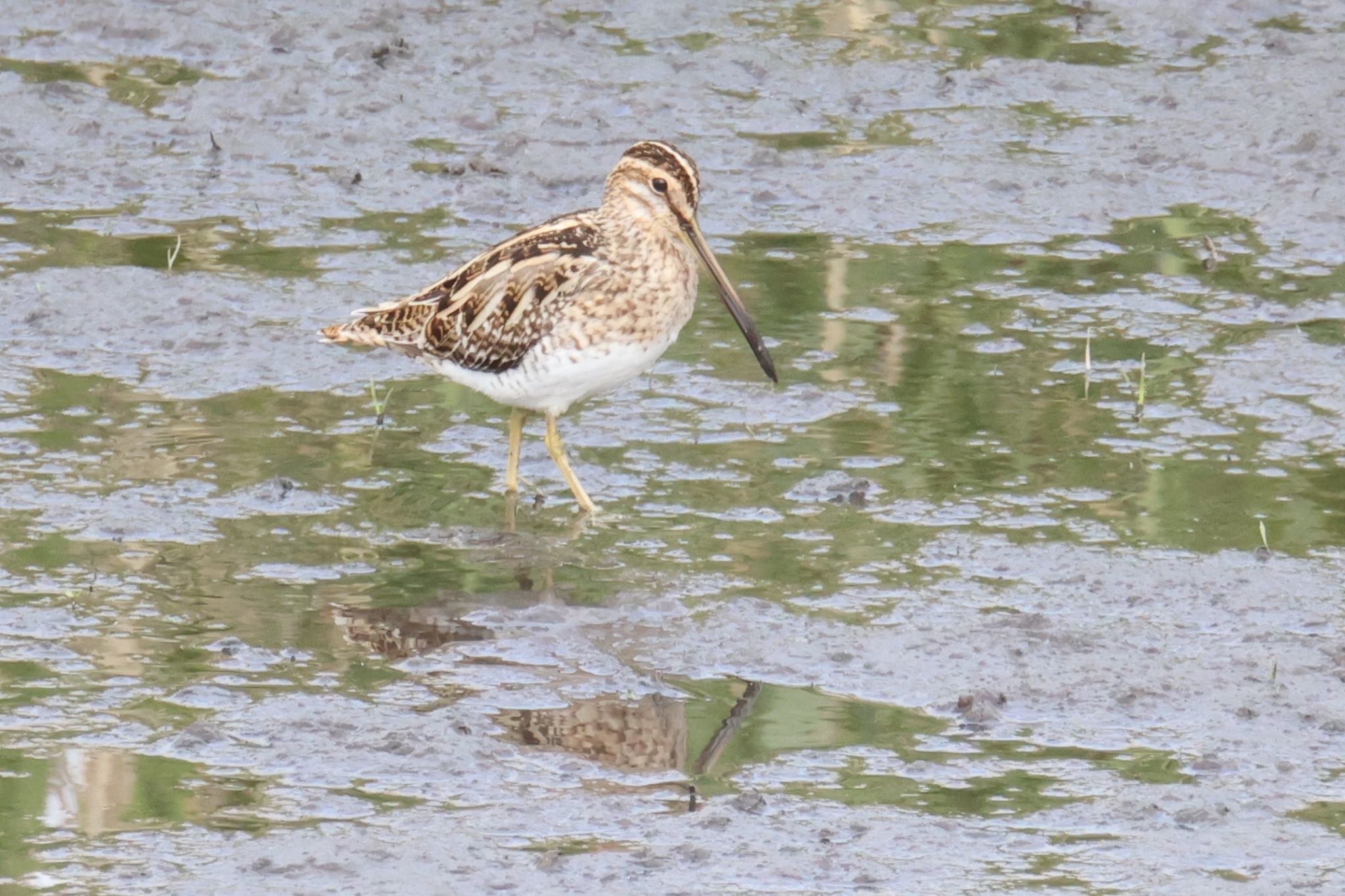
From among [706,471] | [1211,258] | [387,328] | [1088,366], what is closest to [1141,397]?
[1088,366]

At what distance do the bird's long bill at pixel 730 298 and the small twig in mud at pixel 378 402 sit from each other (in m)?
1.17

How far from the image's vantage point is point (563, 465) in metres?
6.48

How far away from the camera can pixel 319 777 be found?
4.79 meters

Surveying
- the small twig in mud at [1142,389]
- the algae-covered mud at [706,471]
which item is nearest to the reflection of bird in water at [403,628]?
the algae-covered mud at [706,471]

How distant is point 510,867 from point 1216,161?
573 cm

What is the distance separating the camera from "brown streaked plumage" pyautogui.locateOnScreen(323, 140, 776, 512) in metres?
6.31

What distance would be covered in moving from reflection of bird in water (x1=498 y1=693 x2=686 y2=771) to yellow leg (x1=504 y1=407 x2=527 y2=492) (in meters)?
1.53

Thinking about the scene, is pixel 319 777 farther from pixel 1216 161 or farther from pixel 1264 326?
pixel 1216 161

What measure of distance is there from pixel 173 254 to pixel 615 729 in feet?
12.2

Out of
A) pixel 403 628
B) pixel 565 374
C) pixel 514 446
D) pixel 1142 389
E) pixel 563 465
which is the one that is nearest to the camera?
pixel 403 628

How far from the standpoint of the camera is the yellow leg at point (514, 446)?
21.6 feet

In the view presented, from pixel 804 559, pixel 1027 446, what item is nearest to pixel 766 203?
pixel 1027 446

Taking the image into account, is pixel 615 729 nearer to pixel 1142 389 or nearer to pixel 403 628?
pixel 403 628

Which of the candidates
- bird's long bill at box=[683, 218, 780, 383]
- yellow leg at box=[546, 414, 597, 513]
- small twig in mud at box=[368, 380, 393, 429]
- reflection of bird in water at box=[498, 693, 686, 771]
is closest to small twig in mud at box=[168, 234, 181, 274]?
small twig in mud at box=[368, 380, 393, 429]
